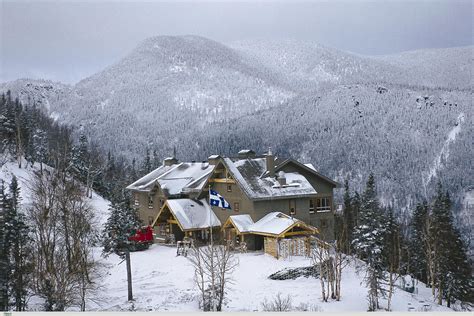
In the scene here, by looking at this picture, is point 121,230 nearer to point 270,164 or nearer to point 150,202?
point 270,164

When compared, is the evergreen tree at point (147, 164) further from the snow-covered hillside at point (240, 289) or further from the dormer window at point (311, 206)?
the snow-covered hillside at point (240, 289)

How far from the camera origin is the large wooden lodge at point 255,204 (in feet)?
83.2

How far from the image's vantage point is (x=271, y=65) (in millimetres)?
33125

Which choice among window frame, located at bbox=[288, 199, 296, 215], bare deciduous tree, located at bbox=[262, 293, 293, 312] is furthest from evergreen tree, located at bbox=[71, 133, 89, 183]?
bare deciduous tree, located at bbox=[262, 293, 293, 312]

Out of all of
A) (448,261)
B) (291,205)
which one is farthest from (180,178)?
(448,261)

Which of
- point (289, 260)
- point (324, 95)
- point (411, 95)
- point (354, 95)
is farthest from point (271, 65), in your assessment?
point (411, 95)

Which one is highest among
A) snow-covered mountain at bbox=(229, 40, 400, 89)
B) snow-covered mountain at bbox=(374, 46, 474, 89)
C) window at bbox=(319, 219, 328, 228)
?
snow-covered mountain at bbox=(229, 40, 400, 89)

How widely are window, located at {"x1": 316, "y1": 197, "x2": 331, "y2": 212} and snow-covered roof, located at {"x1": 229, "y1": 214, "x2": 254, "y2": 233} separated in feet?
17.0

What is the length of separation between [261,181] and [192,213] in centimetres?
449

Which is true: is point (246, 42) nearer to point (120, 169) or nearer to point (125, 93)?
point (125, 93)

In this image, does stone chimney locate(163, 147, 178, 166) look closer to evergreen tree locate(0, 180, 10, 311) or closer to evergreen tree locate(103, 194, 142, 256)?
evergreen tree locate(103, 194, 142, 256)

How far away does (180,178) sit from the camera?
33000mm

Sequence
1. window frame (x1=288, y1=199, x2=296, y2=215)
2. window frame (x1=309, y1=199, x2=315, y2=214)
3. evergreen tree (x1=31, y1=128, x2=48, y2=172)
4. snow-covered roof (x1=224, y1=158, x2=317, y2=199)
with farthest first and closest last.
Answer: evergreen tree (x1=31, y1=128, x2=48, y2=172), window frame (x1=309, y1=199, x2=315, y2=214), window frame (x1=288, y1=199, x2=296, y2=215), snow-covered roof (x1=224, y1=158, x2=317, y2=199)

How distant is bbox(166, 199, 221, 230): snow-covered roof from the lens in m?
28.1
